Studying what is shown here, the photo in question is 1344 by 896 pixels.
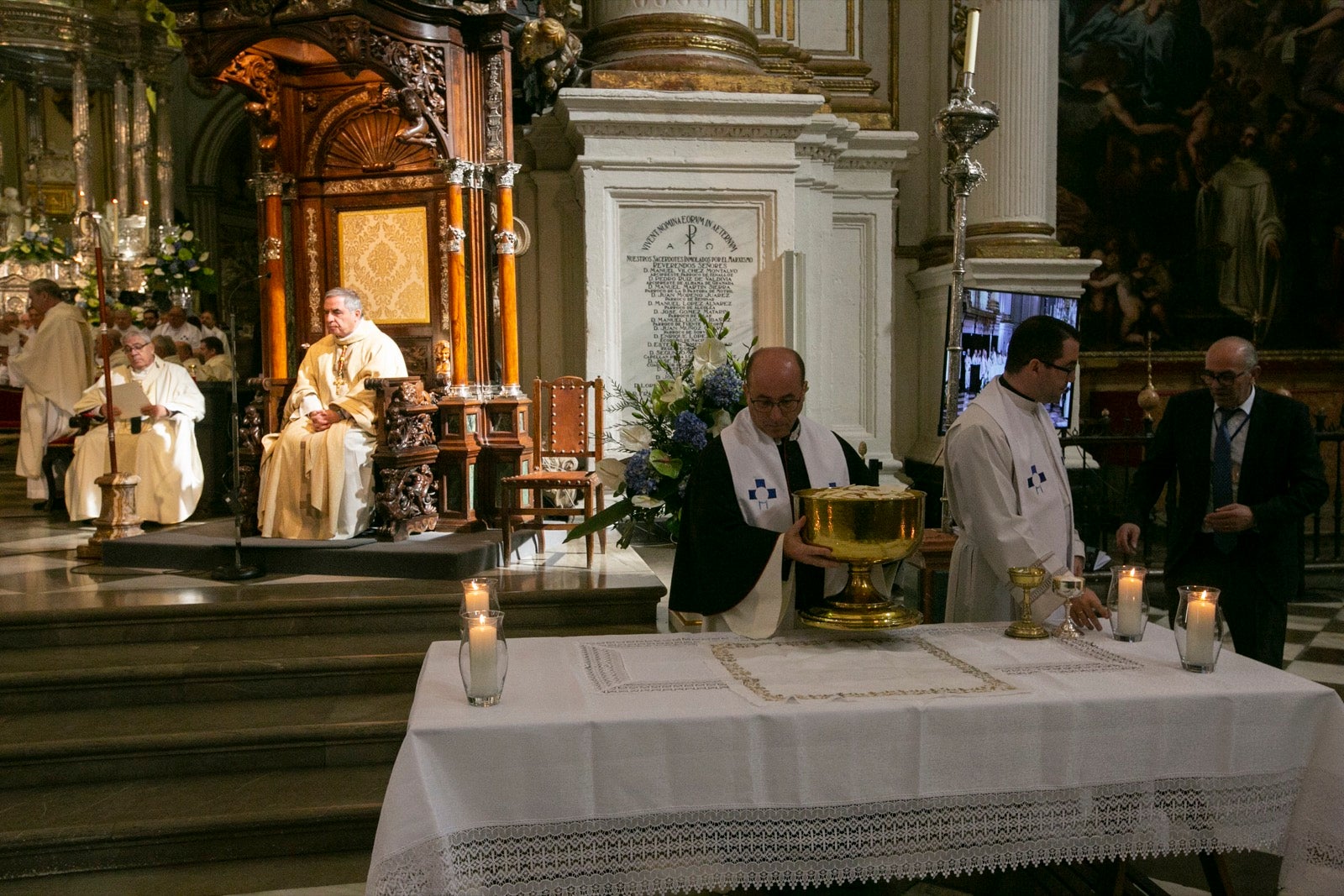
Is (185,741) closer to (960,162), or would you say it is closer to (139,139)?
(960,162)

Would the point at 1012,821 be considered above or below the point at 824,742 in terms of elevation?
below

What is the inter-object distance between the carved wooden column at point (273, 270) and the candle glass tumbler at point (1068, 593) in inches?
217

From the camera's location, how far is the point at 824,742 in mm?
2080

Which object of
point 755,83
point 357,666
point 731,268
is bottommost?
point 357,666

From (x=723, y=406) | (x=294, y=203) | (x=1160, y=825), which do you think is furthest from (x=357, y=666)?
(x=294, y=203)

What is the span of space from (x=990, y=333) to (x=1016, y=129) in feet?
6.07

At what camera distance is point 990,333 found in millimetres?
8094

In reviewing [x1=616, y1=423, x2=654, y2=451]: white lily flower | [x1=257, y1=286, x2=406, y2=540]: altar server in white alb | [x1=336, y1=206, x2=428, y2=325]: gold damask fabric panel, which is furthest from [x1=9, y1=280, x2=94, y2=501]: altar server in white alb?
[x1=616, y1=423, x2=654, y2=451]: white lily flower

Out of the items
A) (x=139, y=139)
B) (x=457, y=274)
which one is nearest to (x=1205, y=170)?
(x=457, y=274)

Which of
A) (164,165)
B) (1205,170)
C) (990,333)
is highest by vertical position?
(164,165)

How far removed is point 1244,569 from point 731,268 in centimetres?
405

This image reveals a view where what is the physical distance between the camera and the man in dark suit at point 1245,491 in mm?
3738

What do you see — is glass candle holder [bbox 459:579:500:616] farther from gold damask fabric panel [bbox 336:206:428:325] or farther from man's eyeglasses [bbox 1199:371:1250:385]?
gold damask fabric panel [bbox 336:206:428:325]

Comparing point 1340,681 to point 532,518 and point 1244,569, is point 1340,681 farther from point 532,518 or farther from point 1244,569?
point 532,518
